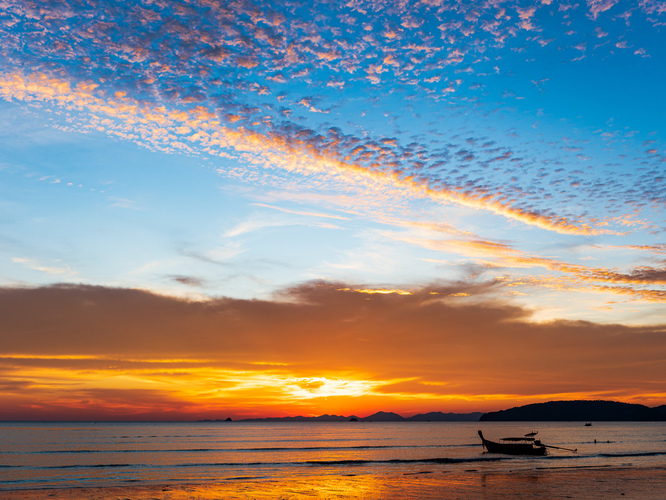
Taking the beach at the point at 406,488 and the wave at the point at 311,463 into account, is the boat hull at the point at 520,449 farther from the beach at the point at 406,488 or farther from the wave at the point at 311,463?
the beach at the point at 406,488

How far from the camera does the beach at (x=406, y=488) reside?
35.3 metres

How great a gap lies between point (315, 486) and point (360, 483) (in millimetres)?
4297

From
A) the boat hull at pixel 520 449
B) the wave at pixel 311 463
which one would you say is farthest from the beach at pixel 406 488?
the boat hull at pixel 520 449

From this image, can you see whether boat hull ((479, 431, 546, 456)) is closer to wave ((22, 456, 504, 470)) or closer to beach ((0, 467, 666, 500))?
wave ((22, 456, 504, 470))

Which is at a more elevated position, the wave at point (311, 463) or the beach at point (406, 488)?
the beach at point (406, 488)

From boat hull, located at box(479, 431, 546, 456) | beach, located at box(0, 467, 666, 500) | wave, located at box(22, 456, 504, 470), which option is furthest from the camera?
boat hull, located at box(479, 431, 546, 456)

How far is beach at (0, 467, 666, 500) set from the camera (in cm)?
3534

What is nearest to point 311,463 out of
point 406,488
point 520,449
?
point 406,488

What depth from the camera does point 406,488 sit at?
3947 cm

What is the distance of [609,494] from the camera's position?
35.1m

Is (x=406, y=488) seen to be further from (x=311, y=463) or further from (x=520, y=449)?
(x=520, y=449)

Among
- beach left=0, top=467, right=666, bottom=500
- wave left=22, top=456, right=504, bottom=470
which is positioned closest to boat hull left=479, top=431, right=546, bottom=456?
wave left=22, top=456, right=504, bottom=470

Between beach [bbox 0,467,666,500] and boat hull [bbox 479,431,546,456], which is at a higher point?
beach [bbox 0,467,666,500]

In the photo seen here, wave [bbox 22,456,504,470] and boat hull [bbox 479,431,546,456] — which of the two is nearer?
wave [bbox 22,456,504,470]
